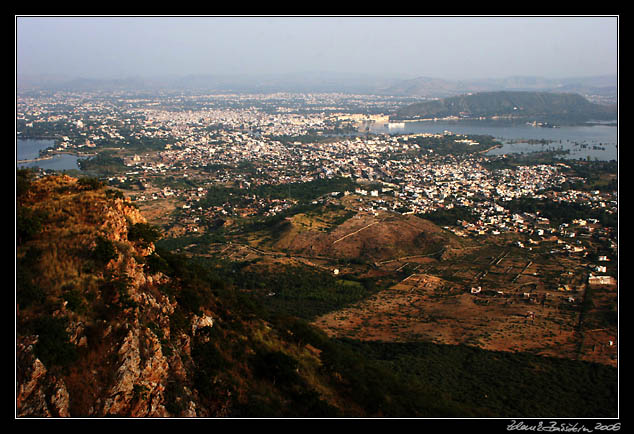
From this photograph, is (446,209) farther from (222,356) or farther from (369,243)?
(222,356)

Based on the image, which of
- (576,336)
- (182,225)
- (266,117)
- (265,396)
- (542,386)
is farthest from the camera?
(266,117)

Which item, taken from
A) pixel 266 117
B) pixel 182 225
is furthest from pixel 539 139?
pixel 182 225

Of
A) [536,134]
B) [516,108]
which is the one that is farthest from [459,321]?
[516,108]

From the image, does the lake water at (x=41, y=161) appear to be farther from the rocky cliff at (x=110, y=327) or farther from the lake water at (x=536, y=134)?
the lake water at (x=536, y=134)

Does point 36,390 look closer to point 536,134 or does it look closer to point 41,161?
point 41,161

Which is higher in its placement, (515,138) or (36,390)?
(515,138)

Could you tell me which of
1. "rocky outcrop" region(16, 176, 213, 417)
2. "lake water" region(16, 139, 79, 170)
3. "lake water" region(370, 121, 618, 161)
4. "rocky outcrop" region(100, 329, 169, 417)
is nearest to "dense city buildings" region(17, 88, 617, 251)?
"lake water" region(16, 139, 79, 170)
